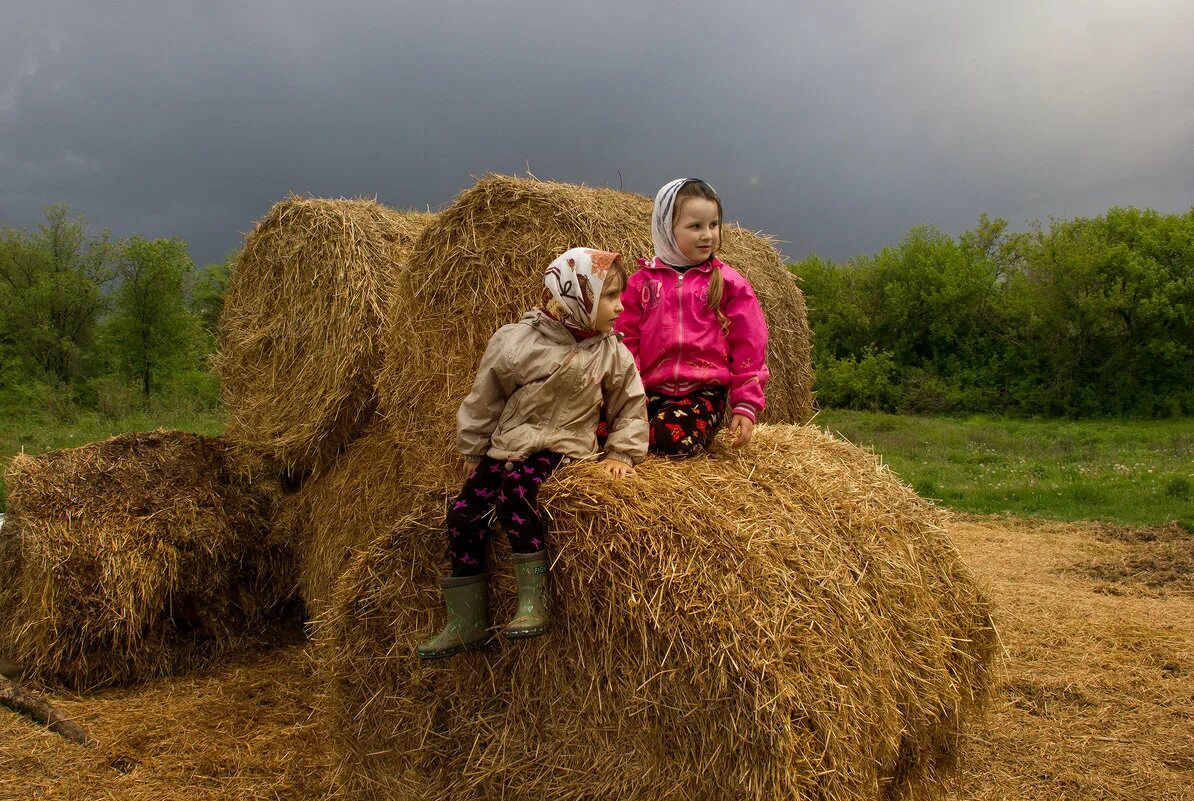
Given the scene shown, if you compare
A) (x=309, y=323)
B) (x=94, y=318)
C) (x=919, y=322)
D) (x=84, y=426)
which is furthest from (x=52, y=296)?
(x=919, y=322)

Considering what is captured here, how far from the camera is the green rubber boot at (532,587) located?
9.66 ft

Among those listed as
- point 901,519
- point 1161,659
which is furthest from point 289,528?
point 1161,659

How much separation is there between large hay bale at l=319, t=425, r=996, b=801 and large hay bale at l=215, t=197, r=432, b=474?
2.31 m

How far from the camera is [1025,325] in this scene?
2394 centimetres

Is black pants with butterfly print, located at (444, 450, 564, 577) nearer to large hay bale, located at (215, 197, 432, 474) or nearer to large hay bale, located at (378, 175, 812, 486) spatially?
large hay bale, located at (378, 175, 812, 486)

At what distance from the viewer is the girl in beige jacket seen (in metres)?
3.13

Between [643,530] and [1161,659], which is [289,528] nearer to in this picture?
[643,530]

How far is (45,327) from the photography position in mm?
18547

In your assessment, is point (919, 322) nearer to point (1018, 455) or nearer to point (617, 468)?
point (1018, 455)

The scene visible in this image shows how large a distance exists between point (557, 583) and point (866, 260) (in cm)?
2628

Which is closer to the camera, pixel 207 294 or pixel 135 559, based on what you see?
pixel 135 559

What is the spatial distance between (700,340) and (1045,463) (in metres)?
11.2

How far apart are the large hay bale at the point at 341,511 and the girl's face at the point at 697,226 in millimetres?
2310

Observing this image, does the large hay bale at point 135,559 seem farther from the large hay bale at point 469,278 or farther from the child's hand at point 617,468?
the child's hand at point 617,468
